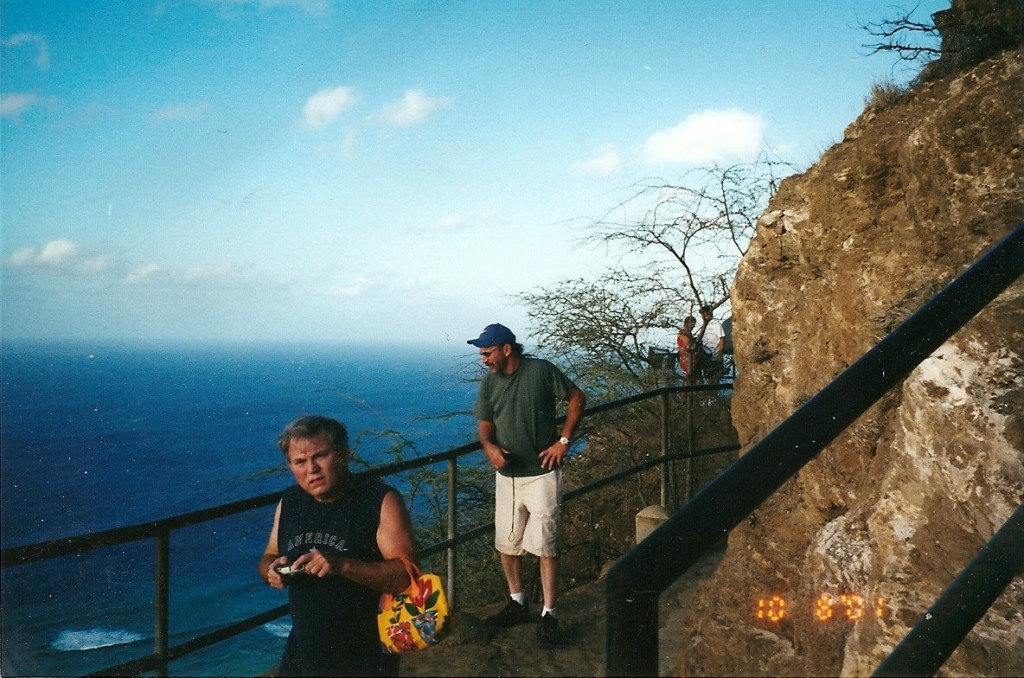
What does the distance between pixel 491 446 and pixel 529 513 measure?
42 centimetres

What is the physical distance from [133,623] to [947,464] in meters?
3.35

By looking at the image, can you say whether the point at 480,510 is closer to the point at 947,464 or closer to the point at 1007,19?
the point at 947,464

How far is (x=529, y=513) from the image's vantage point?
364 centimetres

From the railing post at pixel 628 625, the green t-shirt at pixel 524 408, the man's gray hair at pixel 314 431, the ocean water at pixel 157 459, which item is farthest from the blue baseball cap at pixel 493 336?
the railing post at pixel 628 625

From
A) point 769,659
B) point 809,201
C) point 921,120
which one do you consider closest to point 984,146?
point 921,120

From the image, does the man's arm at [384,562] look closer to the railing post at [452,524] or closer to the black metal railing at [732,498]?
the railing post at [452,524]

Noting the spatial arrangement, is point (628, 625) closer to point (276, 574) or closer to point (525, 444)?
point (276, 574)

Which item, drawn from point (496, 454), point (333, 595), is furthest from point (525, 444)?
point (333, 595)

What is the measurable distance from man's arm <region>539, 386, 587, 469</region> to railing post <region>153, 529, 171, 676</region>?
66.4 inches

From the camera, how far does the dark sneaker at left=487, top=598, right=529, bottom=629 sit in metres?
3.63

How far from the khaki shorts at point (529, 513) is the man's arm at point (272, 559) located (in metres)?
1.46

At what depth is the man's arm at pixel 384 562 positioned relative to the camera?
2.18 meters

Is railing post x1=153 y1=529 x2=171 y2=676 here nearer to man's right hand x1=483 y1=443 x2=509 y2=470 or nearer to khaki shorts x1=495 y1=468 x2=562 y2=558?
man's right hand x1=483 y1=443 x2=509 y2=470

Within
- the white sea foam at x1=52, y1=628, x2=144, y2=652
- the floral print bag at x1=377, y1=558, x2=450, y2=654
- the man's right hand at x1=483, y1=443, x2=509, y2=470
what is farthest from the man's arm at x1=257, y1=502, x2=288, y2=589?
the man's right hand at x1=483, y1=443, x2=509, y2=470
